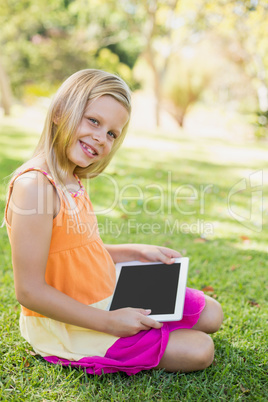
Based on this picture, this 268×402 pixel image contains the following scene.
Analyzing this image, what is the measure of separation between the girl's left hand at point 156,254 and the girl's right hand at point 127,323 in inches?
17.6

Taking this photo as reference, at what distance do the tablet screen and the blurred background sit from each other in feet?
26.4

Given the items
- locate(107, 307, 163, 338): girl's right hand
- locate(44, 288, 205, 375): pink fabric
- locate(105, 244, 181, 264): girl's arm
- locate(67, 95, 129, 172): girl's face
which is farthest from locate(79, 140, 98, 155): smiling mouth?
locate(44, 288, 205, 375): pink fabric

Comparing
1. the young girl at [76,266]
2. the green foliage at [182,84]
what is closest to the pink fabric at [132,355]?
the young girl at [76,266]

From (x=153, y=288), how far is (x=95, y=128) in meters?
0.72

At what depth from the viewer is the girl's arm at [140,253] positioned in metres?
1.97

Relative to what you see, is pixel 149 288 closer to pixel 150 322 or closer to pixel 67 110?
pixel 150 322

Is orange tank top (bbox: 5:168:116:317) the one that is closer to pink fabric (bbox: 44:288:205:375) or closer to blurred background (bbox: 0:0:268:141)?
pink fabric (bbox: 44:288:205:375)

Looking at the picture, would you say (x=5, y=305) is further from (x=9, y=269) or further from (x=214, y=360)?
(x=214, y=360)

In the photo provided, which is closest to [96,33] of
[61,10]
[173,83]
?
[61,10]

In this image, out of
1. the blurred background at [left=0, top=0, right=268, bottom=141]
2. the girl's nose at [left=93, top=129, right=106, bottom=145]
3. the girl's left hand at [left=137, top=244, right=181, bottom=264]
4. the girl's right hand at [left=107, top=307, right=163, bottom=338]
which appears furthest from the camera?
the blurred background at [left=0, top=0, right=268, bottom=141]

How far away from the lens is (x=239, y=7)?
34.6 ft

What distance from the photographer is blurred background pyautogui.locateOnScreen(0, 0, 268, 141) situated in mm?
11930

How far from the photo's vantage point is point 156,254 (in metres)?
1.96

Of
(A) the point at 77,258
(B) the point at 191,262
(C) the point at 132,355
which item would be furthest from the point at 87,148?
(B) the point at 191,262
